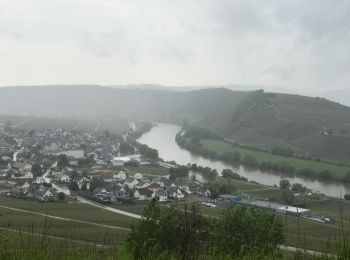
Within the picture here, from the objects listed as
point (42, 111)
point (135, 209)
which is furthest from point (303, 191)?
point (42, 111)

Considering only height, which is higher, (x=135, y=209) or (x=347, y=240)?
(x=347, y=240)

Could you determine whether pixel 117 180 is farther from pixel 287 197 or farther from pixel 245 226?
pixel 245 226

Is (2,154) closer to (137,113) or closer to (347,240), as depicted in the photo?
(347,240)

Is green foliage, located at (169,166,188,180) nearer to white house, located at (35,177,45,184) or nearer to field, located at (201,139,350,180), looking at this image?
white house, located at (35,177,45,184)

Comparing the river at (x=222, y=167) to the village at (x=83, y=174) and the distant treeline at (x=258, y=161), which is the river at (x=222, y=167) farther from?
the village at (x=83, y=174)

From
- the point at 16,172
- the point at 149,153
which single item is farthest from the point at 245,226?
the point at 149,153

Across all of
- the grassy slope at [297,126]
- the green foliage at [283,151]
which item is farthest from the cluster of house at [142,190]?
the grassy slope at [297,126]

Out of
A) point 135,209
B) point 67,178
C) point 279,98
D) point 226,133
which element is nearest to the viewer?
point 135,209

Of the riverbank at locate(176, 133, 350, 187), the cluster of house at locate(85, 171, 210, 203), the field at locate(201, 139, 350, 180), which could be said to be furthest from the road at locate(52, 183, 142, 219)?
the field at locate(201, 139, 350, 180)

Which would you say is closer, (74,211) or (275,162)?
(74,211)

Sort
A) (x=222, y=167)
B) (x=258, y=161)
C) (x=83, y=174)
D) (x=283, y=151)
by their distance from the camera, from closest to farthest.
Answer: (x=83, y=174)
(x=222, y=167)
(x=258, y=161)
(x=283, y=151)

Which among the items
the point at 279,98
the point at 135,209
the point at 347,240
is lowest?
the point at 135,209
